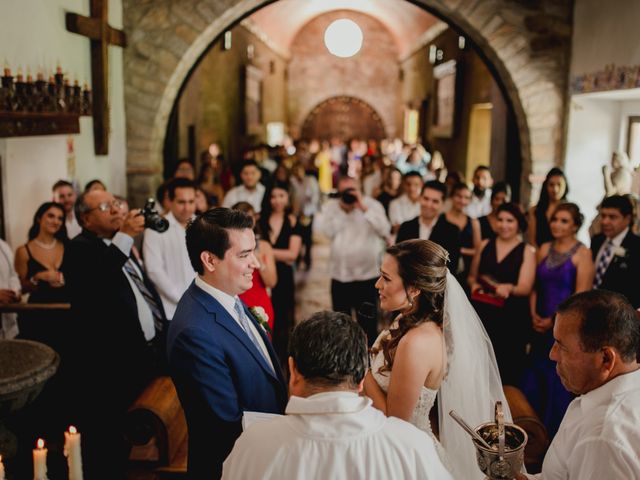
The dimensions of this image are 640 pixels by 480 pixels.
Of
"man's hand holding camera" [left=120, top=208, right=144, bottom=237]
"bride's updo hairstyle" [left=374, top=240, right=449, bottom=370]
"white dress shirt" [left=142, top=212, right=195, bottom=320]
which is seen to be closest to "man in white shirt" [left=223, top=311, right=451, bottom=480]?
"bride's updo hairstyle" [left=374, top=240, right=449, bottom=370]

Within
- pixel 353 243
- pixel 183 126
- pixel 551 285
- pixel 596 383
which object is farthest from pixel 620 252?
pixel 183 126

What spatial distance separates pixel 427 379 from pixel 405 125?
58.1 feet

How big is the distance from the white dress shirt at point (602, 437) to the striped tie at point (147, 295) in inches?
95.4

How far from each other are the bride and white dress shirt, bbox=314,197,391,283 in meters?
2.73

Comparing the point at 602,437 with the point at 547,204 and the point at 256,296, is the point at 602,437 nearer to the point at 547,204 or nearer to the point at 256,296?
the point at 256,296

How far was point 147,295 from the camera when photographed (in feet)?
12.1

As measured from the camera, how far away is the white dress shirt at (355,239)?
5438 millimetres

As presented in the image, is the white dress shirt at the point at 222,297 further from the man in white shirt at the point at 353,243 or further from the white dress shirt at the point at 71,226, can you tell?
the white dress shirt at the point at 71,226

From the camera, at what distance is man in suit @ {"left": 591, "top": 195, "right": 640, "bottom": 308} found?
13.4 ft

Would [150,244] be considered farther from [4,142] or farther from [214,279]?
[214,279]

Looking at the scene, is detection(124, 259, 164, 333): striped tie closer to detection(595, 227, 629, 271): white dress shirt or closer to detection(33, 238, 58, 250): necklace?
detection(33, 238, 58, 250): necklace

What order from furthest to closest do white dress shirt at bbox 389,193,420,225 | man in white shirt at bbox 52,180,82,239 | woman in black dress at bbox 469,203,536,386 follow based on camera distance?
white dress shirt at bbox 389,193,420,225
man in white shirt at bbox 52,180,82,239
woman in black dress at bbox 469,203,536,386

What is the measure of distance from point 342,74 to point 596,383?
66.6ft

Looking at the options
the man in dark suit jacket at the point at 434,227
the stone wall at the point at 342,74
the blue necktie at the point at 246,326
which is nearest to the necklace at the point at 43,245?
the man in dark suit jacket at the point at 434,227
